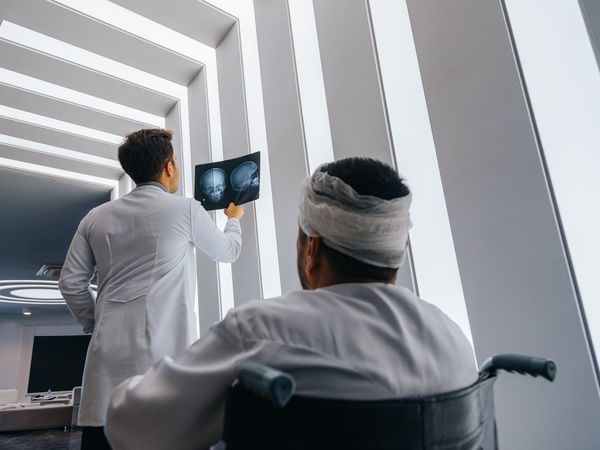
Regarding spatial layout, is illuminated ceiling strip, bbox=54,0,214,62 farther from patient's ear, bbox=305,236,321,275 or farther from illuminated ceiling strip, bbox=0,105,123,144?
patient's ear, bbox=305,236,321,275

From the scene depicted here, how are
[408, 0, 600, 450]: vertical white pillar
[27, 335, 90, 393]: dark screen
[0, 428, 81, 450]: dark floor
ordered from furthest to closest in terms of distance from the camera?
[27, 335, 90, 393]: dark screen → [0, 428, 81, 450]: dark floor → [408, 0, 600, 450]: vertical white pillar

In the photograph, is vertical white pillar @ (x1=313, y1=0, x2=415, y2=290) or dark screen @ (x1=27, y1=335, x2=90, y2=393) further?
dark screen @ (x1=27, y1=335, x2=90, y2=393)

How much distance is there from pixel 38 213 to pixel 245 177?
13.7ft

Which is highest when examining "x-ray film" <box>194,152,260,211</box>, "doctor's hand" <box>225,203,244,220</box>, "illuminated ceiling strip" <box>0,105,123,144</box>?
"illuminated ceiling strip" <box>0,105,123,144</box>

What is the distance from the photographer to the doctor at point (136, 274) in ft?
4.38

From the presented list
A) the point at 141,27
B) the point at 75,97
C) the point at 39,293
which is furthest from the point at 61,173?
the point at 39,293

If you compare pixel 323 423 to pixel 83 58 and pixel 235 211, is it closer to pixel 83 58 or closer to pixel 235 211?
pixel 235 211

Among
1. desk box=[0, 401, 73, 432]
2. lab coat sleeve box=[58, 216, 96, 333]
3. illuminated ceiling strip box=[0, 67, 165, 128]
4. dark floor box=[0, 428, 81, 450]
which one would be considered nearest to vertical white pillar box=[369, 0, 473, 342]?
lab coat sleeve box=[58, 216, 96, 333]

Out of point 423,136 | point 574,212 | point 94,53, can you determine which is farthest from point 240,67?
point 574,212

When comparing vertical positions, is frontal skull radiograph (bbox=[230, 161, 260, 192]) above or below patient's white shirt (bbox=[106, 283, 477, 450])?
above

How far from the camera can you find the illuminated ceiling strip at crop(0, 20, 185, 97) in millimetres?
2646

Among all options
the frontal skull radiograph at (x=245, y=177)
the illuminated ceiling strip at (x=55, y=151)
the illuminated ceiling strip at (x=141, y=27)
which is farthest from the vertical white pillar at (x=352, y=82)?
the illuminated ceiling strip at (x=55, y=151)

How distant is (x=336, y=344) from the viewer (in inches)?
21.8

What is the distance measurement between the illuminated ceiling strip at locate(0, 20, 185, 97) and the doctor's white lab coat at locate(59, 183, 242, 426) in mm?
1863
